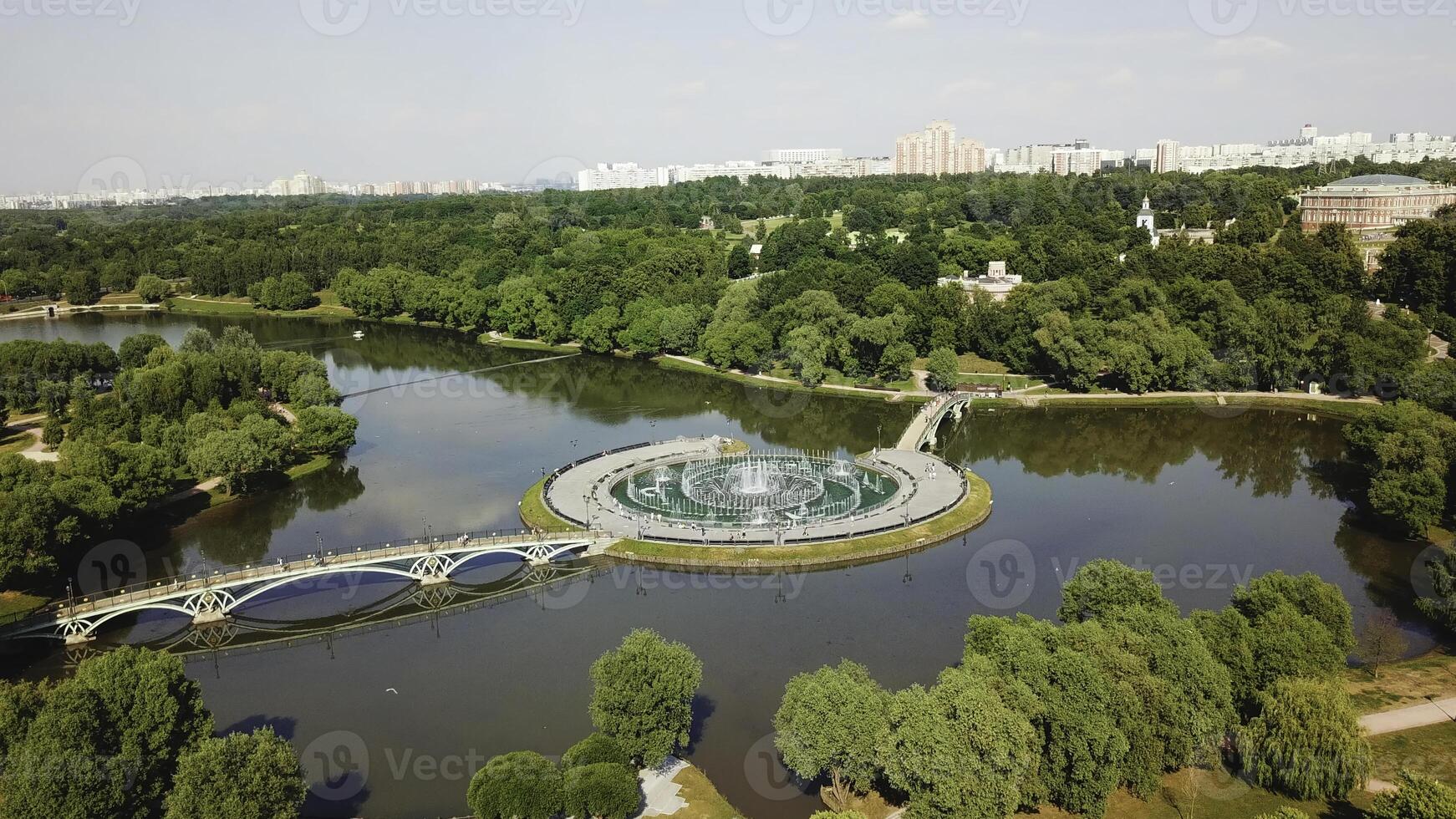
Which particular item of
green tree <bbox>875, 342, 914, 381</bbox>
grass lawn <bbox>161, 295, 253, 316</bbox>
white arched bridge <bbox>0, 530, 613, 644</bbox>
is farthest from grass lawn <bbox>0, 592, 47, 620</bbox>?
grass lawn <bbox>161, 295, 253, 316</bbox>

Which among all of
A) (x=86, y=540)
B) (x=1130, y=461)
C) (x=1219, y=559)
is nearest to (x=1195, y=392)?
(x=1130, y=461)

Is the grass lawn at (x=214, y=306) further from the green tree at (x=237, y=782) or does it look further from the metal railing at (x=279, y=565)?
the green tree at (x=237, y=782)

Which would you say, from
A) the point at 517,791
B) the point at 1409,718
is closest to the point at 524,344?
the point at 517,791

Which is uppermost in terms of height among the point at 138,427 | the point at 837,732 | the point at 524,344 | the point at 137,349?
the point at 137,349

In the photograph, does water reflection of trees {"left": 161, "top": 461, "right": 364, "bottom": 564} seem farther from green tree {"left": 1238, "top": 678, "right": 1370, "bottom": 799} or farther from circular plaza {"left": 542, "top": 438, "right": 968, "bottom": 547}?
green tree {"left": 1238, "top": 678, "right": 1370, "bottom": 799}

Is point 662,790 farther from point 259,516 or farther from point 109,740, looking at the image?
point 259,516

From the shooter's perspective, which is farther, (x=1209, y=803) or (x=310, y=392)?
(x=310, y=392)

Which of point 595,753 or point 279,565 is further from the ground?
point 279,565

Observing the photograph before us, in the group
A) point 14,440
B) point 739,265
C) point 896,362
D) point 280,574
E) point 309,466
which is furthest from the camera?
point 739,265
